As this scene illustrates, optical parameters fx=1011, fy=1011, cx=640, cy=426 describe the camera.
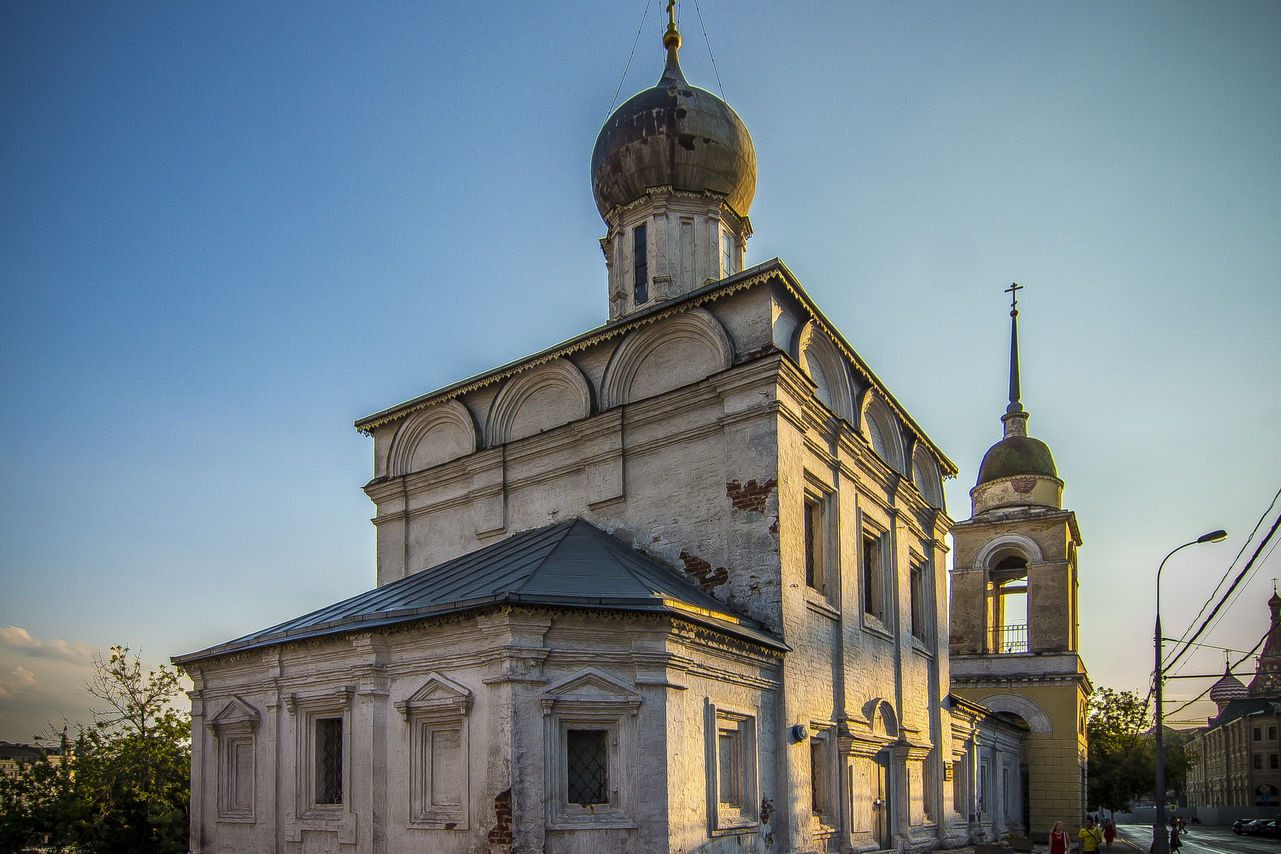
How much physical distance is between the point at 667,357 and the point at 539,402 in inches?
95.9

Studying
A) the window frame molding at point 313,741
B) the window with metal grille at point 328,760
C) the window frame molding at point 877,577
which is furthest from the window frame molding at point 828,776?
the window with metal grille at point 328,760

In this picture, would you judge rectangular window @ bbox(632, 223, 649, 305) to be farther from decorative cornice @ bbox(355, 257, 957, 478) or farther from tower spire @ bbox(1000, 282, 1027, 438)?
tower spire @ bbox(1000, 282, 1027, 438)

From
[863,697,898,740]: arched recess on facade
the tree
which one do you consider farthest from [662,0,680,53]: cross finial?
the tree

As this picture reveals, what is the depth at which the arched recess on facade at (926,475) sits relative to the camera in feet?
61.0

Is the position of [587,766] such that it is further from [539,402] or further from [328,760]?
[539,402]

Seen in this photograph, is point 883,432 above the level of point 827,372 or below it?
below

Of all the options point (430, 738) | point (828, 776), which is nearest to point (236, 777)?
point (430, 738)

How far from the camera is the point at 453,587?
11.7 m

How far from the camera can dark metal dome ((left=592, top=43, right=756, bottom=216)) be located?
56.6ft

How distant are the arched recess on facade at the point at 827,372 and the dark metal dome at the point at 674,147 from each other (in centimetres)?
416

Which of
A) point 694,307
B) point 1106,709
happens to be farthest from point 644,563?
point 1106,709

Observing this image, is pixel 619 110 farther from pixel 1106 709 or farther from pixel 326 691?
pixel 1106 709

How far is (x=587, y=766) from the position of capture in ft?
33.3

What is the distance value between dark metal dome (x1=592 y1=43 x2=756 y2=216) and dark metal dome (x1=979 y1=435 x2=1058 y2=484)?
44.8 ft
